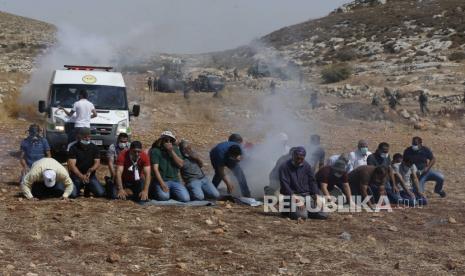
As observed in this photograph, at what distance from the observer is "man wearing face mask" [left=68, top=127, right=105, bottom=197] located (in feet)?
35.9

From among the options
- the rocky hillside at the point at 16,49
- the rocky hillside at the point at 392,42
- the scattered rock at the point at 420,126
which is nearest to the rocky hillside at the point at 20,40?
the rocky hillside at the point at 16,49

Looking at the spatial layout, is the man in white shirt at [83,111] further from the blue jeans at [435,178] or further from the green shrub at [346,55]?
the green shrub at [346,55]

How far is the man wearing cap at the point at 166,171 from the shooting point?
35.9 feet

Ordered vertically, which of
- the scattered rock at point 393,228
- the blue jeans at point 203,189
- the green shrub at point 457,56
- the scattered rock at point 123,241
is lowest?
the scattered rock at point 393,228

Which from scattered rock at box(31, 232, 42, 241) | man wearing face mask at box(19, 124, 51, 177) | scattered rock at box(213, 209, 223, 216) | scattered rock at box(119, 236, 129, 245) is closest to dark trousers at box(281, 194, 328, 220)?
scattered rock at box(213, 209, 223, 216)

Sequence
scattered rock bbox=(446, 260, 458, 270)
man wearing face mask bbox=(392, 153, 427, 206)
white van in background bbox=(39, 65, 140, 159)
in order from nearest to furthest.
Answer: scattered rock bbox=(446, 260, 458, 270) → man wearing face mask bbox=(392, 153, 427, 206) → white van in background bbox=(39, 65, 140, 159)

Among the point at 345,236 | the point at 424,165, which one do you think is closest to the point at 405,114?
the point at 424,165

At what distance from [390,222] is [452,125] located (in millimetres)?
20378

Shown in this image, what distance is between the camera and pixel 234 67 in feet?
153

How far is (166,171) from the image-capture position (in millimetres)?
11305

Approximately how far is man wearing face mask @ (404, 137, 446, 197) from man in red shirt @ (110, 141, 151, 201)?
5140 millimetres

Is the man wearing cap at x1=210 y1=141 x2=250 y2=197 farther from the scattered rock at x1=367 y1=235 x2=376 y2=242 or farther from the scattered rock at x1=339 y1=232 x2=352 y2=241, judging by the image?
the scattered rock at x1=367 y1=235 x2=376 y2=242

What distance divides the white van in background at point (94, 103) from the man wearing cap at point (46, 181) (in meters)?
4.57

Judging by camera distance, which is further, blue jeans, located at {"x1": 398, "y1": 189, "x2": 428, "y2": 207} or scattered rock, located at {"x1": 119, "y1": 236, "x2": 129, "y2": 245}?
blue jeans, located at {"x1": 398, "y1": 189, "x2": 428, "y2": 207}
